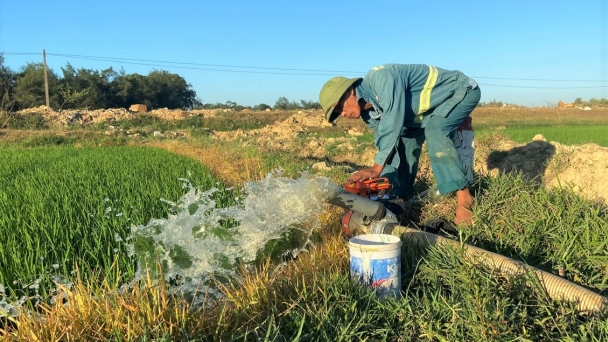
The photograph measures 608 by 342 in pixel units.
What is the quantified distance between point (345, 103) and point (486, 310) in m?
1.68

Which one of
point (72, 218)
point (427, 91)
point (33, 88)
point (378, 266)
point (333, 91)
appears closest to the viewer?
point (378, 266)

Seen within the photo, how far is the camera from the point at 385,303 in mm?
1822

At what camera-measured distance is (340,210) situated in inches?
126

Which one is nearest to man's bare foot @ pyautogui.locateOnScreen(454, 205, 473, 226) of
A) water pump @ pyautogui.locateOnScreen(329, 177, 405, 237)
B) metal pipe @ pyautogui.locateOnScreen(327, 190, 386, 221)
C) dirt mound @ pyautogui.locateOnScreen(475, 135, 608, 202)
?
water pump @ pyautogui.locateOnScreen(329, 177, 405, 237)

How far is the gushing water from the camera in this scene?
2141 mm

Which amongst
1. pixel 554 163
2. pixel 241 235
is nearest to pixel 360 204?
pixel 241 235

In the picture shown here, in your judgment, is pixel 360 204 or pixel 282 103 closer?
pixel 360 204

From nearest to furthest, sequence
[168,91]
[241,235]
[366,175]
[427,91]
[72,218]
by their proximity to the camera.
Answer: [241,235], [366,175], [72,218], [427,91], [168,91]

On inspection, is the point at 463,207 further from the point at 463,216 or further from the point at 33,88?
the point at 33,88

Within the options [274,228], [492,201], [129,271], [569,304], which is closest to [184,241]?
[129,271]

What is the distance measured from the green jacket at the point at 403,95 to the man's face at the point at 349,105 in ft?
0.16

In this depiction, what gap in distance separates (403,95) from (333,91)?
1.44 feet

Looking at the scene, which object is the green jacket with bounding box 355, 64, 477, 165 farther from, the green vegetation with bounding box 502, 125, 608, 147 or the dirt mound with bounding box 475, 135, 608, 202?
the green vegetation with bounding box 502, 125, 608, 147

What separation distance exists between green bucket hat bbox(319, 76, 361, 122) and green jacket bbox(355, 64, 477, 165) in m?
0.11
